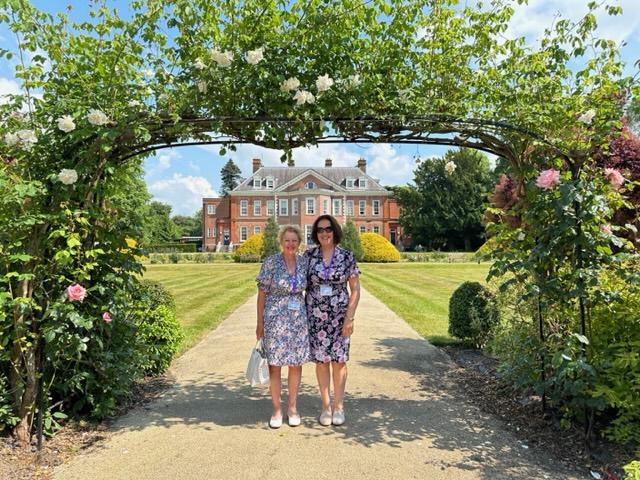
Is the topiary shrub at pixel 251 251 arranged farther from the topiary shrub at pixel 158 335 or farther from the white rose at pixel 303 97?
the white rose at pixel 303 97

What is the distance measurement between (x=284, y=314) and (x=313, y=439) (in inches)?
40.6

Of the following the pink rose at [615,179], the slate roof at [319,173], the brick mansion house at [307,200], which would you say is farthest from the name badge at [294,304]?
the slate roof at [319,173]

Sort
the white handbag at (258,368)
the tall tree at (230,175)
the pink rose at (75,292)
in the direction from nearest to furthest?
the pink rose at (75,292) < the white handbag at (258,368) < the tall tree at (230,175)

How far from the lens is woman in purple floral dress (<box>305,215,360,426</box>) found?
156 inches

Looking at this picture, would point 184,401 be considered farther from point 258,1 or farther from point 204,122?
point 258,1

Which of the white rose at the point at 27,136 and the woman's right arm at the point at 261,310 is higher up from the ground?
the white rose at the point at 27,136

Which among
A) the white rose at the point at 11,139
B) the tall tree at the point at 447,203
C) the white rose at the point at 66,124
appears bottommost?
the white rose at the point at 11,139

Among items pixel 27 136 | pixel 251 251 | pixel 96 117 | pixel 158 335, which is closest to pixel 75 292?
pixel 27 136

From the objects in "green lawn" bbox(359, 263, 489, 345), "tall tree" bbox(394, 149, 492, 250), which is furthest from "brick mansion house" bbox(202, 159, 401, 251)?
"green lawn" bbox(359, 263, 489, 345)

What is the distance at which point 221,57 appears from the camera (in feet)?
11.4

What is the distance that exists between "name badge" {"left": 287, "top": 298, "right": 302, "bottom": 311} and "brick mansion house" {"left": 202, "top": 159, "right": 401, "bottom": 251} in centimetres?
4857

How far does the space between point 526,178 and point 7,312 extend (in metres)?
4.48

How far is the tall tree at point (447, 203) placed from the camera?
49.5m

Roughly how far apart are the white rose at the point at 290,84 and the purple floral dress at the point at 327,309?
1.35m
